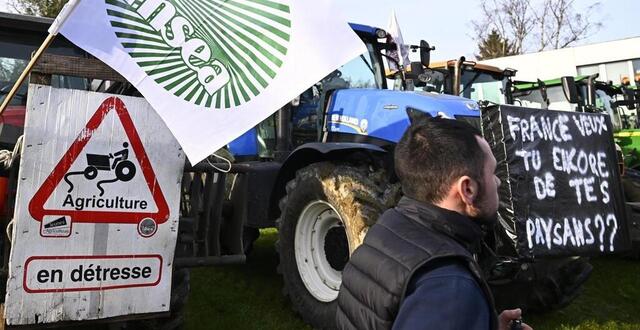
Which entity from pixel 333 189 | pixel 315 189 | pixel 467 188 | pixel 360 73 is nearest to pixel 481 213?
pixel 467 188

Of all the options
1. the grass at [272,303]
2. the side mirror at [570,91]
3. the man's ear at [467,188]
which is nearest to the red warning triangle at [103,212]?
the grass at [272,303]

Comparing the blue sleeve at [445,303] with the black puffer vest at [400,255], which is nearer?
the blue sleeve at [445,303]

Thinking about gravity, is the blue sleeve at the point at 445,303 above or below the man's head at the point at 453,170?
below

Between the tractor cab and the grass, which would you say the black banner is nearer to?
the grass

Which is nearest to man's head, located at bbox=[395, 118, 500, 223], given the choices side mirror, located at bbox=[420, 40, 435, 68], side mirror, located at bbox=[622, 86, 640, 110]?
side mirror, located at bbox=[420, 40, 435, 68]

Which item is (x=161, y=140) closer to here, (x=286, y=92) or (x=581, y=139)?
(x=286, y=92)

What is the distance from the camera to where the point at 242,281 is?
5496 millimetres

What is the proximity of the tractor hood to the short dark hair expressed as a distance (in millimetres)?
2827

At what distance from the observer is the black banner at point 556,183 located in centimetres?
337

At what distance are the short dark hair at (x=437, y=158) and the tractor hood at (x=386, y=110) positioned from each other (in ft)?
9.28

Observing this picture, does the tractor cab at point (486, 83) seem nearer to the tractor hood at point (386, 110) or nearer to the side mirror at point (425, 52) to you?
the side mirror at point (425, 52)

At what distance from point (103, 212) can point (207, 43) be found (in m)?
1.02

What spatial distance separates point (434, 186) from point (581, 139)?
2485 millimetres

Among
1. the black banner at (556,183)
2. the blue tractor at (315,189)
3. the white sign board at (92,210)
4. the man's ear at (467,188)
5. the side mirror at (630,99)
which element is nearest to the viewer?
the man's ear at (467,188)
